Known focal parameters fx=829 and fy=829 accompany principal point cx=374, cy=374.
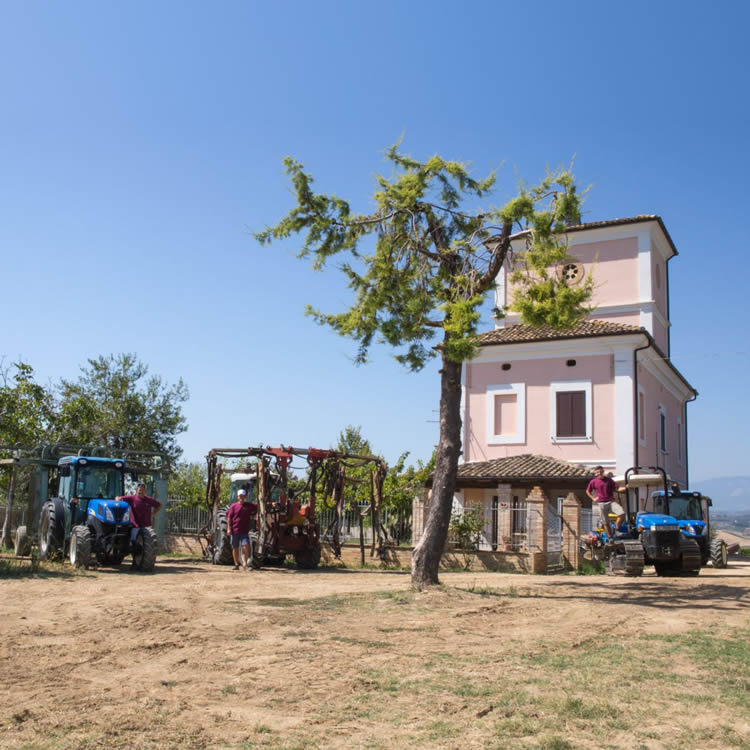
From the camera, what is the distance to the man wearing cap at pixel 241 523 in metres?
17.0

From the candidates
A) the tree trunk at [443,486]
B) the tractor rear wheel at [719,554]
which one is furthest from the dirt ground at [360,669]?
the tractor rear wheel at [719,554]

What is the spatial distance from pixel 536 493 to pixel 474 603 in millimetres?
8912

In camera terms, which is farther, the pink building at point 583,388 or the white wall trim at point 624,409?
the pink building at point 583,388

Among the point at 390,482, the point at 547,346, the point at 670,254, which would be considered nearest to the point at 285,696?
the point at 547,346

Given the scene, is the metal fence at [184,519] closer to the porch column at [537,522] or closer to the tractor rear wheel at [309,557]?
the tractor rear wheel at [309,557]

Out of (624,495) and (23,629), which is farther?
(624,495)

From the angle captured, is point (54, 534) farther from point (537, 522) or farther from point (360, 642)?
point (537, 522)

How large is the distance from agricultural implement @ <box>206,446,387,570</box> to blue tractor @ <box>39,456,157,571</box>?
2.31 metres

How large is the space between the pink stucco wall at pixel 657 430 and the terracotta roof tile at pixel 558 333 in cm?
152

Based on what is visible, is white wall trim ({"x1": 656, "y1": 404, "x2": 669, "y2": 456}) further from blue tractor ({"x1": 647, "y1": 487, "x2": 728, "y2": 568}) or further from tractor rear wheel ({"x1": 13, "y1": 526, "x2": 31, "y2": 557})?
tractor rear wheel ({"x1": 13, "y1": 526, "x2": 31, "y2": 557})

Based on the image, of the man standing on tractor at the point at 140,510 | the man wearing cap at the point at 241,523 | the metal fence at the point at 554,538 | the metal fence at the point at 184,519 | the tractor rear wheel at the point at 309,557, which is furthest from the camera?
the metal fence at the point at 184,519

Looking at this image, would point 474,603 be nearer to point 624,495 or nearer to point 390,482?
point 624,495

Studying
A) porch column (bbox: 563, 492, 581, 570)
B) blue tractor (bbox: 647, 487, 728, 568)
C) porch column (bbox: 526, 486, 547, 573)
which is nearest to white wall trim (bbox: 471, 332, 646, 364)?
blue tractor (bbox: 647, 487, 728, 568)

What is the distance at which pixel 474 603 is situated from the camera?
38.1 feet
